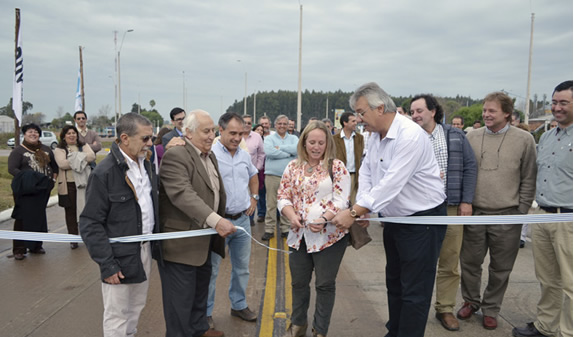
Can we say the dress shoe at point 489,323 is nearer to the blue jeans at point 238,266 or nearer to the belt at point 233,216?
the blue jeans at point 238,266

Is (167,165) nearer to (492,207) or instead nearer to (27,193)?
(492,207)

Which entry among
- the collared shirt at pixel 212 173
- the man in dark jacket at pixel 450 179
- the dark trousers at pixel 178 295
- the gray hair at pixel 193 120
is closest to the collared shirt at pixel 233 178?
the collared shirt at pixel 212 173

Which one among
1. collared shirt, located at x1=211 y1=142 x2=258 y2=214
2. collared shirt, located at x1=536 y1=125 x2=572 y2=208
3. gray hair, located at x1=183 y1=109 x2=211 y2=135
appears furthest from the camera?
collared shirt, located at x1=211 y1=142 x2=258 y2=214

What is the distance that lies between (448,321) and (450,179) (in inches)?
54.3

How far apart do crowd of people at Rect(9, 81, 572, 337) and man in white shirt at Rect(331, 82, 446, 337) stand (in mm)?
10

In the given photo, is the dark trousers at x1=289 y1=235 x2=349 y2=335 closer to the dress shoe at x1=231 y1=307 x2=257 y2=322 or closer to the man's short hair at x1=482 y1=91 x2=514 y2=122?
the dress shoe at x1=231 y1=307 x2=257 y2=322

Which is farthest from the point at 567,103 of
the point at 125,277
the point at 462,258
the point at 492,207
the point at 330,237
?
the point at 125,277

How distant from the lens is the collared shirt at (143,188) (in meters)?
2.98

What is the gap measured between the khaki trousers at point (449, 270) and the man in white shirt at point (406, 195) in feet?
2.73

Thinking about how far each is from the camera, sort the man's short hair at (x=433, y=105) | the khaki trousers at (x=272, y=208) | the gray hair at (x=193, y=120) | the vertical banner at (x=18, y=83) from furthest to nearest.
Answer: the vertical banner at (x=18, y=83)
the khaki trousers at (x=272, y=208)
the man's short hair at (x=433, y=105)
the gray hair at (x=193, y=120)

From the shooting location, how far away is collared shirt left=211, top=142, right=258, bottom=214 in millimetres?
3977

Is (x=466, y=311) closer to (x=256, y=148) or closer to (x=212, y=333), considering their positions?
(x=212, y=333)

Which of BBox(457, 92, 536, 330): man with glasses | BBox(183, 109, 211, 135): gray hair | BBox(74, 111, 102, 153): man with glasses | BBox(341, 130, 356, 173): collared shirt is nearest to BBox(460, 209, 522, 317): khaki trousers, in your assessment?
BBox(457, 92, 536, 330): man with glasses

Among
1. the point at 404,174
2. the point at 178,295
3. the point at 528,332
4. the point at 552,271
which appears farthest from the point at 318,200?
the point at 528,332
